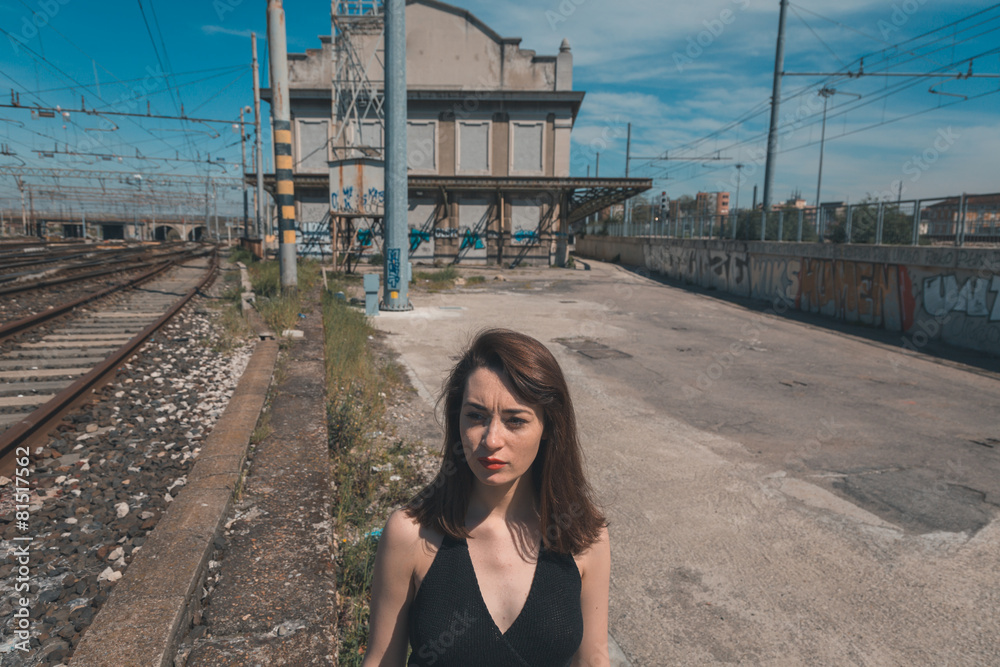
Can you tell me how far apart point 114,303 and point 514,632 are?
14486 millimetres

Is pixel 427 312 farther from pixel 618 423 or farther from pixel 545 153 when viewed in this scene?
pixel 545 153

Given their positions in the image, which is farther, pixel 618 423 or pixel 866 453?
pixel 618 423

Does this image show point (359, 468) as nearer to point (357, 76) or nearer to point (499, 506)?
point (499, 506)

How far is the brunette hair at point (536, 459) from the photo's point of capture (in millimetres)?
1745

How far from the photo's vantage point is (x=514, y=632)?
1.69m

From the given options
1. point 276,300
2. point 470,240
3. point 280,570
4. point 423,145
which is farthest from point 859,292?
point 423,145

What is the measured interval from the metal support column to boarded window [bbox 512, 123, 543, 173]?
21.7 metres

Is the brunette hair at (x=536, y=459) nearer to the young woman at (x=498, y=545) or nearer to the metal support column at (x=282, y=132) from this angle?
the young woman at (x=498, y=545)

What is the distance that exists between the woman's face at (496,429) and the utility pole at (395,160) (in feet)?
44.0

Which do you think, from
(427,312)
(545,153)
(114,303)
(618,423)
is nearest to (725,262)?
(427,312)

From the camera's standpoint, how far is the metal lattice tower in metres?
27.8

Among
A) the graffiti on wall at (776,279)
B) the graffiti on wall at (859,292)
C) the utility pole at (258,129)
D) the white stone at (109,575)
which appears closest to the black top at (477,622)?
the white stone at (109,575)

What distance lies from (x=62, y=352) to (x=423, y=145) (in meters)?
27.6

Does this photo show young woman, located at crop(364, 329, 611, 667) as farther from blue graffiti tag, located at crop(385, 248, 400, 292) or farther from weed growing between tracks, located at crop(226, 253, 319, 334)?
blue graffiti tag, located at crop(385, 248, 400, 292)
